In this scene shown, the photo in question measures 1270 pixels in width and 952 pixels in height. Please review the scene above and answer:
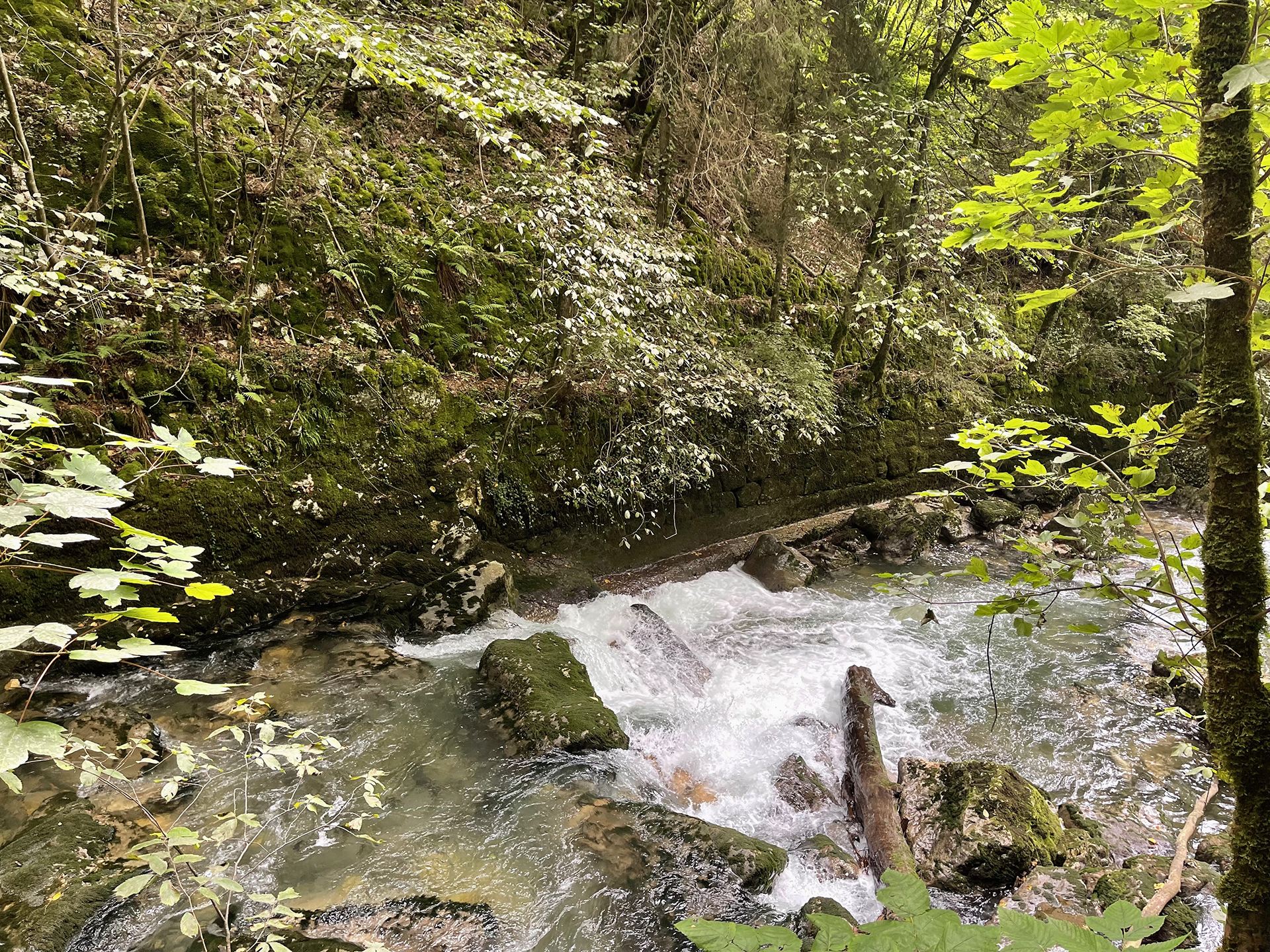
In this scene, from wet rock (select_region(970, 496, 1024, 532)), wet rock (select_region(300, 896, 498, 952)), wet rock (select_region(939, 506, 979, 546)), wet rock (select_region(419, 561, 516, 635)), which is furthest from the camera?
wet rock (select_region(970, 496, 1024, 532))

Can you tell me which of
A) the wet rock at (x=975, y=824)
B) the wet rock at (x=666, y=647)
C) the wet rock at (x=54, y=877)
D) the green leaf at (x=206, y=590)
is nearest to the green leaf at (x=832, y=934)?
the green leaf at (x=206, y=590)

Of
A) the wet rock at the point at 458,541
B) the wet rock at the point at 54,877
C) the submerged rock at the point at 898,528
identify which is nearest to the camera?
the wet rock at the point at 54,877

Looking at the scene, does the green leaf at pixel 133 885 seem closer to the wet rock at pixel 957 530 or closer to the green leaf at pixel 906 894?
the green leaf at pixel 906 894

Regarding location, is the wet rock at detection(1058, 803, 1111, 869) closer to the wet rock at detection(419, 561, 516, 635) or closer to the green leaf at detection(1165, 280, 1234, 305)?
the green leaf at detection(1165, 280, 1234, 305)

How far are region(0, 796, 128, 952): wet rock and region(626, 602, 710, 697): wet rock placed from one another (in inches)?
171

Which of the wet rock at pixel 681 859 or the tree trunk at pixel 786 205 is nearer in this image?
the wet rock at pixel 681 859

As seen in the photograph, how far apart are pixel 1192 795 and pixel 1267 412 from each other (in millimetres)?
4349

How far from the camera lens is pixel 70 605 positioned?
483 cm

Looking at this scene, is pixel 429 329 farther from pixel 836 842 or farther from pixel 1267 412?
pixel 1267 412

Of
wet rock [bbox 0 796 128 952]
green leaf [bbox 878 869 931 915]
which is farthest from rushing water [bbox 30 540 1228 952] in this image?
green leaf [bbox 878 869 931 915]

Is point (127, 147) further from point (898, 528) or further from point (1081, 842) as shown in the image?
point (898, 528)

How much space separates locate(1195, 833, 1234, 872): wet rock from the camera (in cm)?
412

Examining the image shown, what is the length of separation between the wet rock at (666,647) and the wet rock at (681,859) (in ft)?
6.96

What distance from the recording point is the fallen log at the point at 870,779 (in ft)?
13.9
